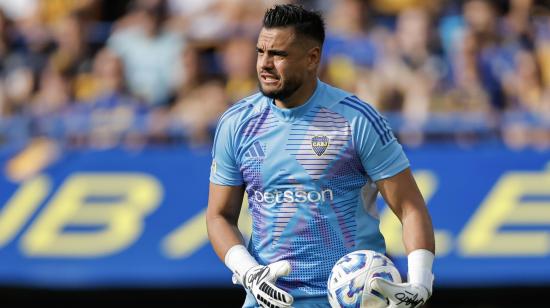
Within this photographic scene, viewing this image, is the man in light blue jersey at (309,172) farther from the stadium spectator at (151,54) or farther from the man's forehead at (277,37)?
the stadium spectator at (151,54)

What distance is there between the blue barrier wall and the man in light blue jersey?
5.31 meters

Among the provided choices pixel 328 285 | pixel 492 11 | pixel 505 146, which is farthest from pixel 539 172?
pixel 328 285

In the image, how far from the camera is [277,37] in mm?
5590

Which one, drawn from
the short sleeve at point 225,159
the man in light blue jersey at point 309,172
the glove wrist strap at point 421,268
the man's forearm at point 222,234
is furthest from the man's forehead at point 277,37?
the glove wrist strap at point 421,268

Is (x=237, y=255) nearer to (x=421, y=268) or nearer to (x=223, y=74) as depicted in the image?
(x=421, y=268)

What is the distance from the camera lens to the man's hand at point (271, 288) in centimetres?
534

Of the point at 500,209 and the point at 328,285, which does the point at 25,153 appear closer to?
the point at 500,209

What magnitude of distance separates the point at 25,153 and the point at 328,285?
19.9ft

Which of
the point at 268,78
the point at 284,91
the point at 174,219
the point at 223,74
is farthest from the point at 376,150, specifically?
the point at 223,74

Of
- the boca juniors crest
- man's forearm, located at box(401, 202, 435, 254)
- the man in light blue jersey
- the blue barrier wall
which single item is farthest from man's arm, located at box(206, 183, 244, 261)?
the blue barrier wall

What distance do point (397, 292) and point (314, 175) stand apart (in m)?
0.73

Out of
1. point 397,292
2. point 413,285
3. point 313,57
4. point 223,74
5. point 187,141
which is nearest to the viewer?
point 397,292

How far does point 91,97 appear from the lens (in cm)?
1109

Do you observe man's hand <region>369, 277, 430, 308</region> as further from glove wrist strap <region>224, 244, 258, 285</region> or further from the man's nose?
the man's nose
